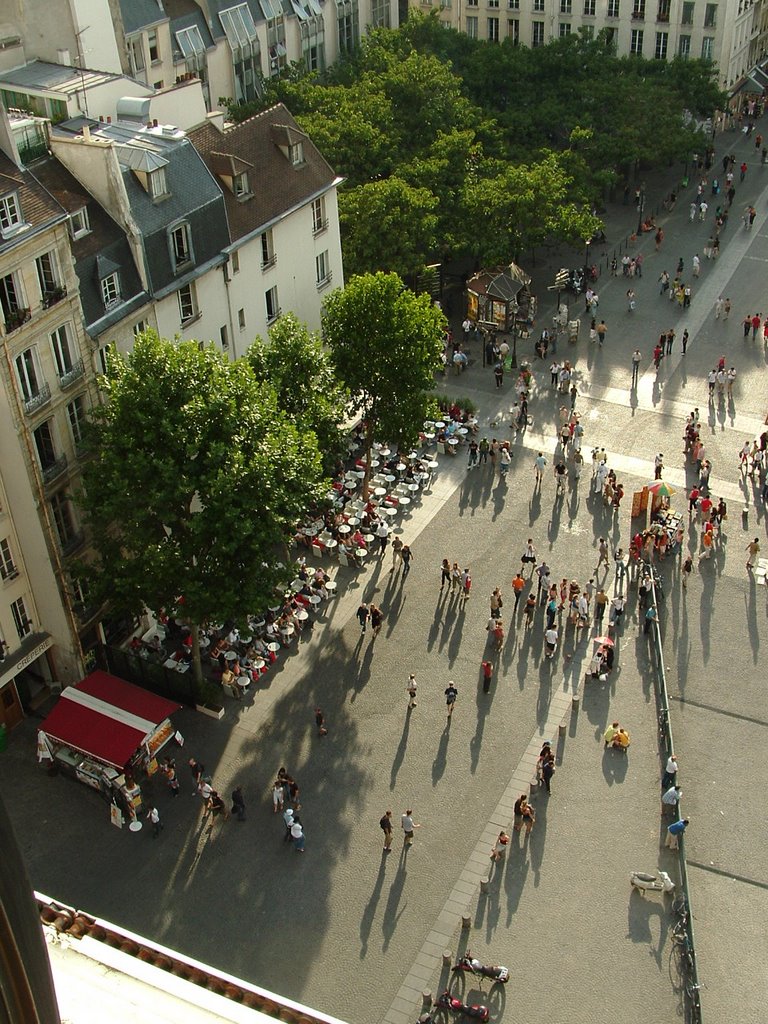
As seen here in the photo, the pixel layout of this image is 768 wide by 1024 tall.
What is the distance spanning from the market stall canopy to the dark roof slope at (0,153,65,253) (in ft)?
54.6

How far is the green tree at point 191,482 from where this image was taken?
41.4 m

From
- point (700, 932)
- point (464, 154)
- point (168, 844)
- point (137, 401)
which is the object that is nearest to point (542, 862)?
point (700, 932)

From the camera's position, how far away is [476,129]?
8075cm

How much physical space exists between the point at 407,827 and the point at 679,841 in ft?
30.7

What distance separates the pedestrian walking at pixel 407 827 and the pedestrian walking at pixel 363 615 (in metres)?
10.4

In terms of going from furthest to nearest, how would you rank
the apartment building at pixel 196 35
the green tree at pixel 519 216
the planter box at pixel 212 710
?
the green tree at pixel 519 216, the apartment building at pixel 196 35, the planter box at pixel 212 710

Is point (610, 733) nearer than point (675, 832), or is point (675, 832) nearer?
point (675, 832)

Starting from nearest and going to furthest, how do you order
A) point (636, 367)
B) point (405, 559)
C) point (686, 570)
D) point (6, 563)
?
point (6, 563)
point (686, 570)
point (405, 559)
point (636, 367)

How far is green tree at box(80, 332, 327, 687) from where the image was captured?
41.4 m

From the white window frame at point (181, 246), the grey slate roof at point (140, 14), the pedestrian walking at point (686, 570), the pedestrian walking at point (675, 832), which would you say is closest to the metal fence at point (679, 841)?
the pedestrian walking at point (675, 832)

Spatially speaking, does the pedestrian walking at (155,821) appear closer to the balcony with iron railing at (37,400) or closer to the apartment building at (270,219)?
the balcony with iron railing at (37,400)

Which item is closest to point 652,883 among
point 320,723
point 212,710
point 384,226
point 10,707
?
point 320,723

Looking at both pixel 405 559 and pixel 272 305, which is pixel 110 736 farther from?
pixel 272 305

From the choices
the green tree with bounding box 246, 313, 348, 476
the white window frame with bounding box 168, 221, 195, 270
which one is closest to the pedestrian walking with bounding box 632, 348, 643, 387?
the green tree with bounding box 246, 313, 348, 476
